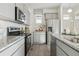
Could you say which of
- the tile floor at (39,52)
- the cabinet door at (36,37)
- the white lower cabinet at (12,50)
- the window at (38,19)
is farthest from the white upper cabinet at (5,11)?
the window at (38,19)

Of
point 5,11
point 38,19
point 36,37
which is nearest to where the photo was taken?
point 5,11

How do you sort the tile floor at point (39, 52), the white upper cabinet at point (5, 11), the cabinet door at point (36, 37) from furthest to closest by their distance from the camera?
the cabinet door at point (36, 37) < the tile floor at point (39, 52) < the white upper cabinet at point (5, 11)

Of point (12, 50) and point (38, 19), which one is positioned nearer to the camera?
point (12, 50)

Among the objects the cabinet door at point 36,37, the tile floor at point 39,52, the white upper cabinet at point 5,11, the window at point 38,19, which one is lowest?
the tile floor at point 39,52

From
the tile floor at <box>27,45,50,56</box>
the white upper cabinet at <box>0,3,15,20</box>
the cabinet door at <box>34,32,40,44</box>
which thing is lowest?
the tile floor at <box>27,45,50,56</box>

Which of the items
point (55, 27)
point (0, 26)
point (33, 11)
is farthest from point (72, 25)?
point (0, 26)

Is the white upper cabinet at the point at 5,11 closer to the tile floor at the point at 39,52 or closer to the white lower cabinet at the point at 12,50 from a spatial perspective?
the white lower cabinet at the point at 12,50

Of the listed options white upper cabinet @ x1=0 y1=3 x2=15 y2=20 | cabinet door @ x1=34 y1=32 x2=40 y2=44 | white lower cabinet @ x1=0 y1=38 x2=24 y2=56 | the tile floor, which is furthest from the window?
white lower cabinet @ x1=0 y1=38 x2=24 y2=56

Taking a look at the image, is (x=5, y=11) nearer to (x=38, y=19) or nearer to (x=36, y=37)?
(x=36, y=37)

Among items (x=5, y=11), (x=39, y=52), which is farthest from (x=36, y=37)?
(x=5, y=11)

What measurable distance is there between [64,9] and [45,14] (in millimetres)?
1510

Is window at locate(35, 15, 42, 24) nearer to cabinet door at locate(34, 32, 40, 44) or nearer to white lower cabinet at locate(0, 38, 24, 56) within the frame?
cabinet door at locate(34, 32, 40, 44)

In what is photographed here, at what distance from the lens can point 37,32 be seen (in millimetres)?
8242

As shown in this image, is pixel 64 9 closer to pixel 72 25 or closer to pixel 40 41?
pixel 72 25
